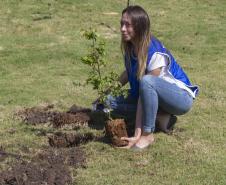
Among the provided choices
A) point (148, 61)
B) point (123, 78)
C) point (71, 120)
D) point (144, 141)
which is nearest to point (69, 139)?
point (71, 120)

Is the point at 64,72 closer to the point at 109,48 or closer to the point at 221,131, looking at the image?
the point at 109,48

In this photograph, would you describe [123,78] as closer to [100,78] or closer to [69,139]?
[100,78]

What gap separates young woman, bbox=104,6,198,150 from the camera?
5020 mm

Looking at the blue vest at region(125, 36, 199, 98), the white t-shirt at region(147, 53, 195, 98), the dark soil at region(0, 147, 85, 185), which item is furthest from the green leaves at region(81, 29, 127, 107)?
the dark soil at region(0, 147, 85, 185)

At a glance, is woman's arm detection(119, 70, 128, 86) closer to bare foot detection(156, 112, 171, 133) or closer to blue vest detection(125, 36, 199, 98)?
blue vest detection(125, 36, 199, 98)

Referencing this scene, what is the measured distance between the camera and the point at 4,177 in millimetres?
4391

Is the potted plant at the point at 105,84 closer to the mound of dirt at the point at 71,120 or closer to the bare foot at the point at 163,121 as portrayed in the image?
the bare foot at the point at 163,121

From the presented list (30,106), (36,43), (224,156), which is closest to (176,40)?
(36,43)

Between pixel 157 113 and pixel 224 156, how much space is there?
0.80 metres

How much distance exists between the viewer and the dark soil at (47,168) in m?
4.38

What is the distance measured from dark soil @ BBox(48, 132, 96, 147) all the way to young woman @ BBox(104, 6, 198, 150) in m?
0.45

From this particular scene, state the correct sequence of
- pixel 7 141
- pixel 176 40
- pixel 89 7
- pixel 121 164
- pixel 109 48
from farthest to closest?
pixel 89 7 → pixel 176 40 → pixel 109 48 → pixel 7 141 → pixel 121 164

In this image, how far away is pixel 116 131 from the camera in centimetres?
507

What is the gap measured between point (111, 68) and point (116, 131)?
3206 millimetres
